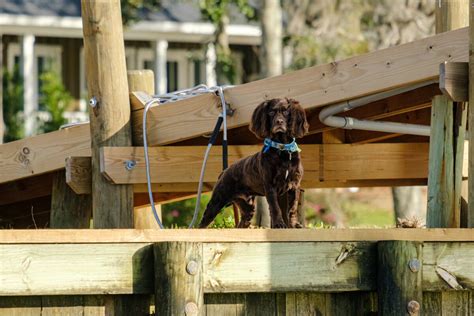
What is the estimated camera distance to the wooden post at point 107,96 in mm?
7266

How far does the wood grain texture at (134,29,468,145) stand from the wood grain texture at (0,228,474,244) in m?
1.36

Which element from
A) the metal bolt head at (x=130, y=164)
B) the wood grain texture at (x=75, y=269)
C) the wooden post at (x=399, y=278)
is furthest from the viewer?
the metal bolt head at (x=130, y=164)

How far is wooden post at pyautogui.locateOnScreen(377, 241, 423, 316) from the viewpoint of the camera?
212 inches

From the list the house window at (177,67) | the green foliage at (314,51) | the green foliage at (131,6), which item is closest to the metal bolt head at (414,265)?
the green foliage at (314,51)

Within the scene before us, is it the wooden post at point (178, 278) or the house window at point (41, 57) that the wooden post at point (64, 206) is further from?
the house window at point (41, 57)

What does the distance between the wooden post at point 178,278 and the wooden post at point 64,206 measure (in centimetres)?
388

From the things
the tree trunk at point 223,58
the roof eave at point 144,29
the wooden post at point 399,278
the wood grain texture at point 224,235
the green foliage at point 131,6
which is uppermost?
the roof eave at point 144,29

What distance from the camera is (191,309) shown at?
17.0 feet

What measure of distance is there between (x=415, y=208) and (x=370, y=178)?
13244 millimetres

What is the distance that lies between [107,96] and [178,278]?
242 centimetres

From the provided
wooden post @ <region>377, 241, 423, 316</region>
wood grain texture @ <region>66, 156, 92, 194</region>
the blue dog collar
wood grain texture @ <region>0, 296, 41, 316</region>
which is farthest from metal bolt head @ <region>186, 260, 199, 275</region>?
wood grain texture @ <region>66, 156, 92, 194</region>

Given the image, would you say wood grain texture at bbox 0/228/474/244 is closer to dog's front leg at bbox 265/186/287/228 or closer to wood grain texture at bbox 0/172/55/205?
dog's front leg at bbox 265/186/287/228

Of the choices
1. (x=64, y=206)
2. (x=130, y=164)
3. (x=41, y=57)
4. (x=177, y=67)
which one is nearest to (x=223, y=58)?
(x=177, y=67)

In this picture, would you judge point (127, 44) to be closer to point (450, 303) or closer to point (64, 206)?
point (64, 206)
